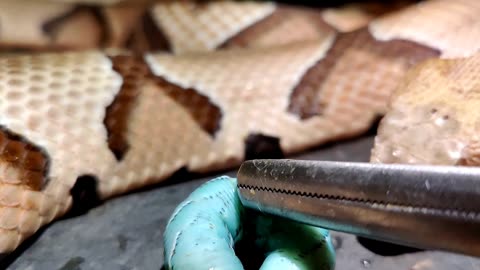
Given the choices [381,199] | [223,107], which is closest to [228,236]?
[381,199]

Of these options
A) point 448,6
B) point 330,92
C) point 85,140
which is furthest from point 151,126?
point 448,6

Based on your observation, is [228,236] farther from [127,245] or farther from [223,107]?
[223,107]

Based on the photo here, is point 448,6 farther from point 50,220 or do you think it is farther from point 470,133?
point 50,220

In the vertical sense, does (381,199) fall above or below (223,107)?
above

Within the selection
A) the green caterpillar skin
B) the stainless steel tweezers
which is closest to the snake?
the green caterpillar skin

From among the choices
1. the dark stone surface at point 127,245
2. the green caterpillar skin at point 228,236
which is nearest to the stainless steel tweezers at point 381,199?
the green caterpillar skin at point 228,236

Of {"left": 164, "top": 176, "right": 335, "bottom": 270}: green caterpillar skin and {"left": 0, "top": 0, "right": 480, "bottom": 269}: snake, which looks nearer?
{"left": 164, "top": 176, "right": 335, "bottom": 270}: green caterpillar skin

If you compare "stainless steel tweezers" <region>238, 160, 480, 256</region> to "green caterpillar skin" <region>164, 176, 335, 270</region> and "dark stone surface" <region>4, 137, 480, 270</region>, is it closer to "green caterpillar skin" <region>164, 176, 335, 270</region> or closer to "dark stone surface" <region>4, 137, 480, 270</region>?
"green caterpillar skin" <region>164, 176, 335, 270</region>
